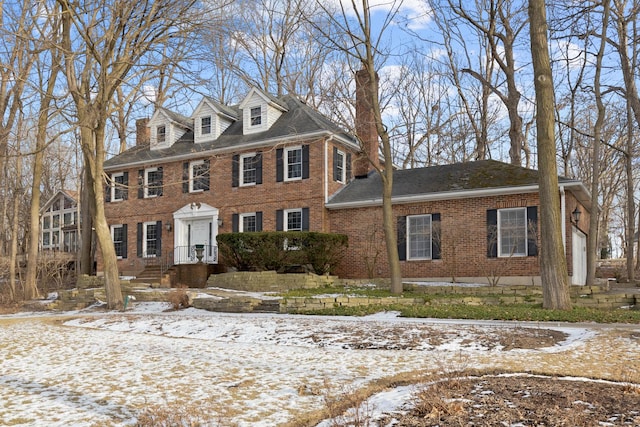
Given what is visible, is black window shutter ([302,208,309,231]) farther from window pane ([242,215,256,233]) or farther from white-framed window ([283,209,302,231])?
window pane ([242,215,256,233])

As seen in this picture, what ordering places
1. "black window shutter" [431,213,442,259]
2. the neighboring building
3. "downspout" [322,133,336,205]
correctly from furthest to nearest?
the neighboring building
"downspout" [322,133,336,205]
"black window shutter" [431,213,442,259]

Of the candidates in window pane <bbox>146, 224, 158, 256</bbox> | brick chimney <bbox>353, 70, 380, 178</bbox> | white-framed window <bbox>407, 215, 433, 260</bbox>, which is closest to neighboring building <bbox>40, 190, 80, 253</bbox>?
window pane <bbox>146, 224, 158, 256</bbox>

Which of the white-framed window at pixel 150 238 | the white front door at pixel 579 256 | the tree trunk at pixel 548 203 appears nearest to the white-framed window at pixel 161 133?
the white-framed window at pixel 150 238

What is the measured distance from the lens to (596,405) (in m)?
4.73

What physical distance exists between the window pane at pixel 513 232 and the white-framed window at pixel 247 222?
955cm

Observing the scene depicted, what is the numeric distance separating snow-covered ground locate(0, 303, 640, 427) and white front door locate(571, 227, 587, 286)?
10112 mm

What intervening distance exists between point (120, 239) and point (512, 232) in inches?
682

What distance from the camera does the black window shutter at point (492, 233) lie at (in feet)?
61.8

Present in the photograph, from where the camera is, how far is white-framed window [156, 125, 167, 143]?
26781 millimetres

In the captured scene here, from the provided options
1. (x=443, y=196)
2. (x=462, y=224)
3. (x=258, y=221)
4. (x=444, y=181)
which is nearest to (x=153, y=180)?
(x=258, y=221)

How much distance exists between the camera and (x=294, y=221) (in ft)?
73.7

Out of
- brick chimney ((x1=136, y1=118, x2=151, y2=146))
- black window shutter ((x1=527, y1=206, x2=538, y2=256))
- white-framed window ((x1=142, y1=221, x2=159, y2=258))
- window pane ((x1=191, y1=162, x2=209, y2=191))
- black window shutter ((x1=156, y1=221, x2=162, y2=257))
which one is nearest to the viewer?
black window shutter ((x1=527, y1=206, x2=538, y2=256))

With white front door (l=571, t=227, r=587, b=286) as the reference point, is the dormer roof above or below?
above

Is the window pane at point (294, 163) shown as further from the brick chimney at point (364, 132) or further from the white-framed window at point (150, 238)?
the white-framed window at point (150, 238)
